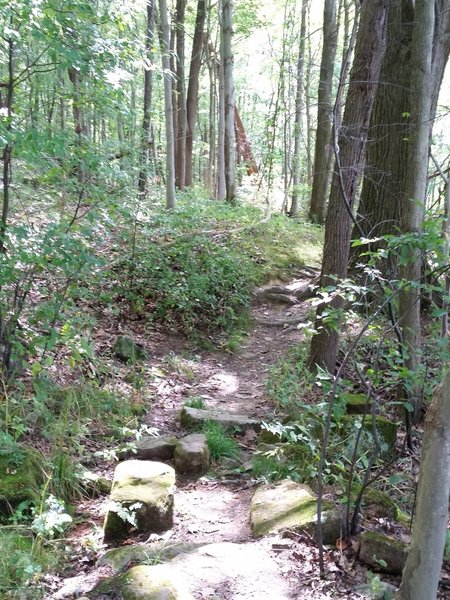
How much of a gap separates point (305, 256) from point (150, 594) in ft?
33.1

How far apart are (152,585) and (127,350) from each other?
14.0ft

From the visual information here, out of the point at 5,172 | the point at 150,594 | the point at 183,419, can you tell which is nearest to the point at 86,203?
the point at 5,172

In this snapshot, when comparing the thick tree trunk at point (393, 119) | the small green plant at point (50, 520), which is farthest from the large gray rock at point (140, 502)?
the thick tree trunk at point (393, 119)

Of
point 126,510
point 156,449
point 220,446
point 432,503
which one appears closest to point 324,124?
point 220,446

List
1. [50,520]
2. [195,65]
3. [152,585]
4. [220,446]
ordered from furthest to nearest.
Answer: [195,65], [220,446], [50,520], [152,585]

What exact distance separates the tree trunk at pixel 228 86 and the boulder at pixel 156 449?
11233 millimetres

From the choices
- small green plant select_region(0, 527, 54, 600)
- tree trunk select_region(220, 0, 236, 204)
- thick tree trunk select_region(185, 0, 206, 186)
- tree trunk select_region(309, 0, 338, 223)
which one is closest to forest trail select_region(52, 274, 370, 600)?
small green plant select_region(0, 527, 54, 600)

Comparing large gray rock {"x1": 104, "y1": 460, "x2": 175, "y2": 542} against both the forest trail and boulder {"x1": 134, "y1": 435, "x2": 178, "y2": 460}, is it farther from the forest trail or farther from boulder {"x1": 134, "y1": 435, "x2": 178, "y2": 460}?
boulder {"x1": 134, "y1": 435, "x2": 178, "y2": 460}

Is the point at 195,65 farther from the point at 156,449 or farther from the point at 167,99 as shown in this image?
the point at 156,449

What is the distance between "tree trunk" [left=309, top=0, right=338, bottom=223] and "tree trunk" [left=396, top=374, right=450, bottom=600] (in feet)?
29.4

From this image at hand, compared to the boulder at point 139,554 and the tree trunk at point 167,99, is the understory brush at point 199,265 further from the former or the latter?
the boulder at point 139,554

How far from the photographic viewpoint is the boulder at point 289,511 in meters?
3.30

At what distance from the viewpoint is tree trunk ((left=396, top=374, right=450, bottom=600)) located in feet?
6.74

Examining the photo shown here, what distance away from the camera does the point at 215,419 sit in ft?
18.1
